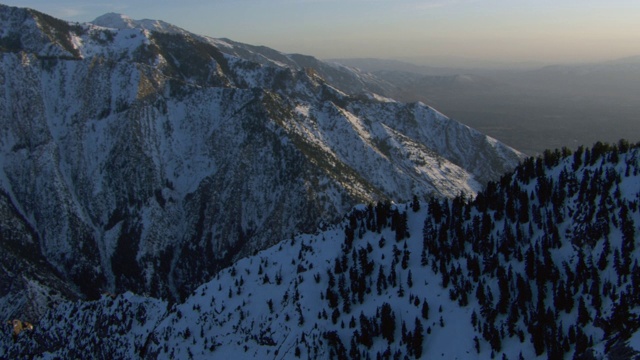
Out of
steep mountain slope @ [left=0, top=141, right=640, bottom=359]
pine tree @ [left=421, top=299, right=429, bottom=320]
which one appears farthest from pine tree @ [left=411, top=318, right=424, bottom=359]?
pine tree @ [left=421, top=299, right=429, bottom=320]

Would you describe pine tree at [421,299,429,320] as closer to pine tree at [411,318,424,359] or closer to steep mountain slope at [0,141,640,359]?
steep mountain slope at [0,141,640,359]

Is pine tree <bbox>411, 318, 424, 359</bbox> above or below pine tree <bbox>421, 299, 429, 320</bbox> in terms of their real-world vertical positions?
below

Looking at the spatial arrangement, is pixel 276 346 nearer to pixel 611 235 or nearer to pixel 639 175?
pixel 611 235

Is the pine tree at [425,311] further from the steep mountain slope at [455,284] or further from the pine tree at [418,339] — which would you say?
the pine tree at [418,339]

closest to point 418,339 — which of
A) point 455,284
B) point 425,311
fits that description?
point 425,311

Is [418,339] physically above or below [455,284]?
below

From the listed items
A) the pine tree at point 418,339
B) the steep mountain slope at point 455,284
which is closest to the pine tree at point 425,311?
the steep mountain slope at point 455,284

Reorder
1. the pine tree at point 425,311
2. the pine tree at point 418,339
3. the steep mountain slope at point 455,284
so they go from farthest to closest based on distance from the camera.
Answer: the pine tree at point 425,311, the pine tree at point 418,339, the steep mountain slope at point 455,284

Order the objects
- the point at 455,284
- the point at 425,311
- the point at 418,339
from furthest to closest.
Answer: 1. the point at 455,284
2. the point at 425,311
3. the point at 418,339

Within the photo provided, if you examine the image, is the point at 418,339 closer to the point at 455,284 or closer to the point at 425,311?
the point at 425,311

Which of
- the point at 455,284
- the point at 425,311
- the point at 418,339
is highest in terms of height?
the point at 455,284
